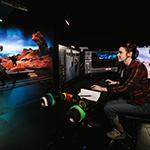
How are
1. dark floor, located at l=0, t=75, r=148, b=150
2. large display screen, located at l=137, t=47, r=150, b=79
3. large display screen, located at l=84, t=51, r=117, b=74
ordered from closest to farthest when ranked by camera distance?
dark floor, located at l=0, t=75, r=148, b=150
large display screen, located at l=137, t=47, r=150, b=79
large display screen, located at l=84, t=51, r=117, b=74

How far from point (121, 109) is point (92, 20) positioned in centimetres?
280

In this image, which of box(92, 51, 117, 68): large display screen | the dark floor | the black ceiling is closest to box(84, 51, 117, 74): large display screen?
box(92, 51, 117, 68): large display screen

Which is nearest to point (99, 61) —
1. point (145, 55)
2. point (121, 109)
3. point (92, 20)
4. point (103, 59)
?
point (103, 59)

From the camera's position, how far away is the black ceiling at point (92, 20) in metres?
3.72

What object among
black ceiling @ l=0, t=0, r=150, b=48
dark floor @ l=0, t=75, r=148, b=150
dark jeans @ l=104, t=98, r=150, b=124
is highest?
black ceiling @ l=0, t=0, r=150, b=48

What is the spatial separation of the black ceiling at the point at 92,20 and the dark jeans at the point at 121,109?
224 centimetres

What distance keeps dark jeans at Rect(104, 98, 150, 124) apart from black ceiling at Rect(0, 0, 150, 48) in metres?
2.24

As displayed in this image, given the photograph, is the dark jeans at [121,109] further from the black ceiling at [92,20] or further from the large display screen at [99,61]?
the black ceiling at [92,20]

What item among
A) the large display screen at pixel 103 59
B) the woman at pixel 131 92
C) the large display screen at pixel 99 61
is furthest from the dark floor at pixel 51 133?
the large display screen at pixel 103 59

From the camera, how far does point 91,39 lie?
4465 mm

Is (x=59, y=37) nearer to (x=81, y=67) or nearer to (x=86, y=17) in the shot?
(x=86, y=17)

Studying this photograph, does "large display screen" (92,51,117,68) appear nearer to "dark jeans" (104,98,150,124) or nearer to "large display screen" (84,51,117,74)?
"large display screen" (84,51,117,74)

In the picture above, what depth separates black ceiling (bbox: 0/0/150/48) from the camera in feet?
12.2

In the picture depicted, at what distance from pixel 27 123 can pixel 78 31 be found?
264 cm
